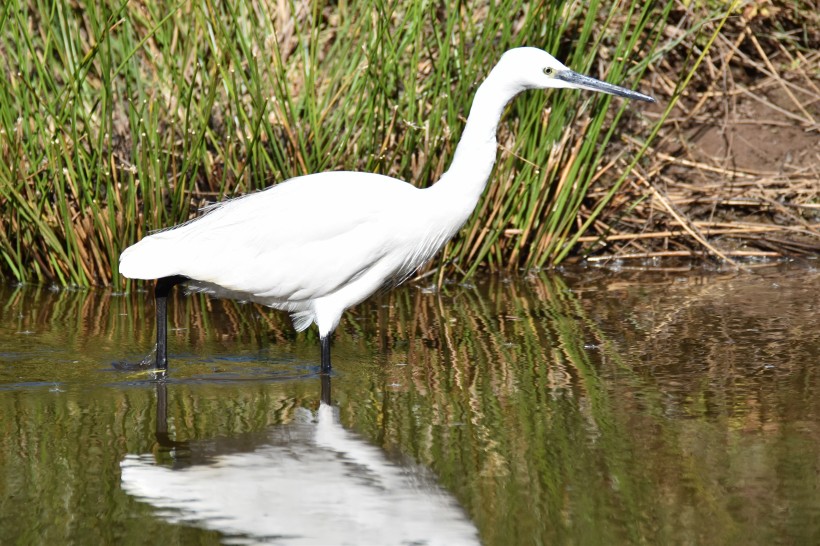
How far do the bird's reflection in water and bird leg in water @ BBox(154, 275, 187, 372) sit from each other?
0.77 m

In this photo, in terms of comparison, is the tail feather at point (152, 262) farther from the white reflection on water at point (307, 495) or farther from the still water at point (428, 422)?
the white reflection on water at point (307, 495)

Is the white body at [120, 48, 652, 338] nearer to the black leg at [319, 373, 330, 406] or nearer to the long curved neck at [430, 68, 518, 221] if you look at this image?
the long curved neck at [430, 68, 518, 221]

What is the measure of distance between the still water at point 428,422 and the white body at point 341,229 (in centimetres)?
43

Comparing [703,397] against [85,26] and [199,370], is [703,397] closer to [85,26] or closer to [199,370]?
[199,370]

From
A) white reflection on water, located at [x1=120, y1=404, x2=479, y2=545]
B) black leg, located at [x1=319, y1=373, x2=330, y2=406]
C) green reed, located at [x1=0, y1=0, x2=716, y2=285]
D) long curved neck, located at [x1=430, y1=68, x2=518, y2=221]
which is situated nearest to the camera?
white reflection on water, located at [x1=120, y1=404, x2=479, y2=545]

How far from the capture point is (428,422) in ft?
15.2

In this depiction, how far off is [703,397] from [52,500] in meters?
2.51

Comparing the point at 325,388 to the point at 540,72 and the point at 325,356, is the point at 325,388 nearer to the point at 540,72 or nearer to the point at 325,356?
the point at 325,356

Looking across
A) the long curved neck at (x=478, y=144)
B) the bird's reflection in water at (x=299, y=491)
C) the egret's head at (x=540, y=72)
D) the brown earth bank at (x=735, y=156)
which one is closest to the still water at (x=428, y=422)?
the bird's reflection in water at (x=299, y=491)

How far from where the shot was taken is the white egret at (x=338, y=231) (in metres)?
5.24

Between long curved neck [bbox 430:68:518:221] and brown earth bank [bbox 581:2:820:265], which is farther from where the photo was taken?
brown earth bank [bbox 581:2:820:265]

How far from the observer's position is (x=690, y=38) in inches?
349

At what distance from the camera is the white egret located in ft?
17.2

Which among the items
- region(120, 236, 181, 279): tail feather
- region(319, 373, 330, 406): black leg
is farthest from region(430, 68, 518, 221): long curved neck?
region(120, 236, 181, 279): tail feather
